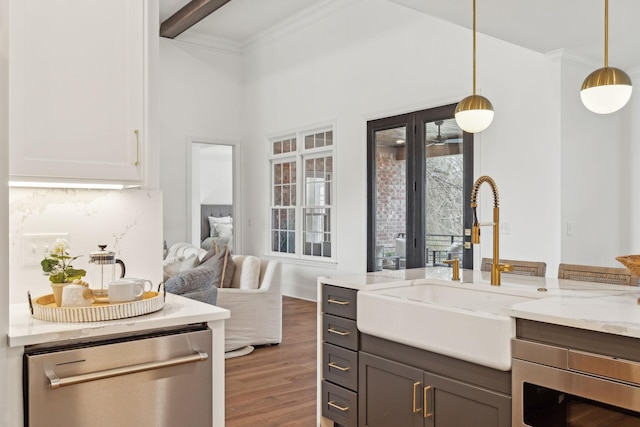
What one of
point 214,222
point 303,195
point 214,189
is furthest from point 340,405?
point 214,189

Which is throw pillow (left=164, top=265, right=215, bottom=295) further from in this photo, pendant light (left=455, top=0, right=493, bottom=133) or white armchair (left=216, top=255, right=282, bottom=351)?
pendant light (left=455, top=0, right=493, bottom=133)

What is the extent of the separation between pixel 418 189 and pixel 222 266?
2306 mm

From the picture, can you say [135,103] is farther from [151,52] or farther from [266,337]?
[266,337]

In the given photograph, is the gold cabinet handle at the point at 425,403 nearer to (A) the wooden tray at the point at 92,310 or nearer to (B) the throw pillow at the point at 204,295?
(A) the wooden tray at the point at 92,310

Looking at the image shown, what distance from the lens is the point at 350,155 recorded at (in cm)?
669

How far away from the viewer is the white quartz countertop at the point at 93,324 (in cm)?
150

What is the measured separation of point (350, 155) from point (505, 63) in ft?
7.70

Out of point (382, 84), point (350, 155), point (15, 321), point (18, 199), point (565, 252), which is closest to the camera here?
point (15, 321)

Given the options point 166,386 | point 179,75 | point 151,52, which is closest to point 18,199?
point 151,52

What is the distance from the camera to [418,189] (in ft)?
18.9

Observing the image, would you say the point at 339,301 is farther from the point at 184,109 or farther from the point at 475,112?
the point at 184,109

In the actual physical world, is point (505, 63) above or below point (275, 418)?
above

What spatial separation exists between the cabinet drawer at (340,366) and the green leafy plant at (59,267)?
1.38m

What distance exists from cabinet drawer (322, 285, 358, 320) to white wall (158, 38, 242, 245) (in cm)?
574
